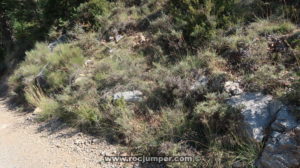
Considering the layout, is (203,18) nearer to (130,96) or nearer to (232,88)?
(232,88)

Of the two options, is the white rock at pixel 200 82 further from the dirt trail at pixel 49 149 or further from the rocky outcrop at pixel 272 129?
the dirt trail at pixel 49 149

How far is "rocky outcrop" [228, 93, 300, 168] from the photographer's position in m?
3.18

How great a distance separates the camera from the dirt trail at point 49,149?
4896 mm

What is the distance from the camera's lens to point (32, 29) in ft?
43.4

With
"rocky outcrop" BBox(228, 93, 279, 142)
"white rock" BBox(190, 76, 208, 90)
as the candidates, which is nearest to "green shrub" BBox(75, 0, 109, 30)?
"white rock" BBox(190, 76, 208, 90)

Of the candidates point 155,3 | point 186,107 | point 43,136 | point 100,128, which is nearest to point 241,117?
point 186,107

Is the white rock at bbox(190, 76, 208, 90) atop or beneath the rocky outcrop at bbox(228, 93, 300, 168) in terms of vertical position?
atop

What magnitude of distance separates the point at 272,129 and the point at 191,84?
178 centimetres

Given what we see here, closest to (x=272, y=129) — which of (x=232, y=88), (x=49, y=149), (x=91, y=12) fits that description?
(x=232, y=88)

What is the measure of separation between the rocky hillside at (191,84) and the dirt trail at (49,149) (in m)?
0.30

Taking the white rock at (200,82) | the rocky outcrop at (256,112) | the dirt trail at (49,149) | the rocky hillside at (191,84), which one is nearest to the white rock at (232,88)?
the rocky hillside at (191,84)

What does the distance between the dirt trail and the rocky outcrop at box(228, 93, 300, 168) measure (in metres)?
2.42

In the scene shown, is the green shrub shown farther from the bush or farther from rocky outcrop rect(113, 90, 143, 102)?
rocky outcrop rect(113, 90, 143, 102)

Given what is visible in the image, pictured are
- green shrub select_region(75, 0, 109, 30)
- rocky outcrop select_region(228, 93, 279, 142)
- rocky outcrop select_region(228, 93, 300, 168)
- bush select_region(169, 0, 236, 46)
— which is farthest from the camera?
green shrub select_region(75, 0, 109, 30)
